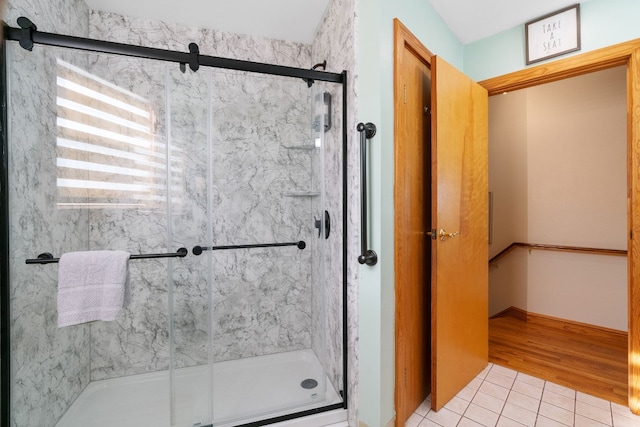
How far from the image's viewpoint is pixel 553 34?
6.55 ft

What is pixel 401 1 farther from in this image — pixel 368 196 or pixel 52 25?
pixel 52 25

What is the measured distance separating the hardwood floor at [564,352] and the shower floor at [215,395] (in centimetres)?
152

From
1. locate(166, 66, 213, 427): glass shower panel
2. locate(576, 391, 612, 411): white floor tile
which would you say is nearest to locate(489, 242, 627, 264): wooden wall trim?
locate(576, 391, 612, 411): white floor tile

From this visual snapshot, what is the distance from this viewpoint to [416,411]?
1830 mm

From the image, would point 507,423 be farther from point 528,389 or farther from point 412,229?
point 412,229

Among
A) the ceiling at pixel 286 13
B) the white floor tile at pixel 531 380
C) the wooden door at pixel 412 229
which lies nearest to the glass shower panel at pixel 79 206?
the ceiling at pixel 286 13

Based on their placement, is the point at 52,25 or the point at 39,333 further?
the point at 52,25

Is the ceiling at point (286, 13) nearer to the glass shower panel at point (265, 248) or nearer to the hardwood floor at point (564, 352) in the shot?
the glass shower panel at point (265, 248)

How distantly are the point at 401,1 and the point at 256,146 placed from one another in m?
1.13

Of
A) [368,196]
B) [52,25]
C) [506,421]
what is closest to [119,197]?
[52,25]

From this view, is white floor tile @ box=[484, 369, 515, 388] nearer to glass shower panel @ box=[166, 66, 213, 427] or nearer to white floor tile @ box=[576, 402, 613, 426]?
white floor tile @ box=[576, 402, 613, 426]

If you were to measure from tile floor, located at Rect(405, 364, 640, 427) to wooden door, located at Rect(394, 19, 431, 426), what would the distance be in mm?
187

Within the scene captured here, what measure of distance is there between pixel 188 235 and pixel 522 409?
2.16m

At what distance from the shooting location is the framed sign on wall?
6.31ft
